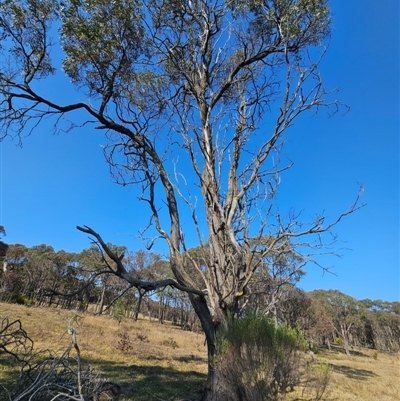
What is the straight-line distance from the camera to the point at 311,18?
5770 millimetres

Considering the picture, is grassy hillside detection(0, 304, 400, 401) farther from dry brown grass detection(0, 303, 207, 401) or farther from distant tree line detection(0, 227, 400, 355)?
distant tree line detection(0, 227, 400, 355)

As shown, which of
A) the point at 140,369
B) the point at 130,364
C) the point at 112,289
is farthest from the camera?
the point at 112,289

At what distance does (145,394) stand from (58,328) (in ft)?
30.2

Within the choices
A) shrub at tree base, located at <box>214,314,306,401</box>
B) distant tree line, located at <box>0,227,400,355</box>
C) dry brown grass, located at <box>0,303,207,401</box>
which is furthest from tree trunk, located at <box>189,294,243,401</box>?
distant tree line, located at <box>0,227,400,355</box>

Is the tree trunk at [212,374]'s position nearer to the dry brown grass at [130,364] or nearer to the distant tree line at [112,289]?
the dry brown grass at [130,364]

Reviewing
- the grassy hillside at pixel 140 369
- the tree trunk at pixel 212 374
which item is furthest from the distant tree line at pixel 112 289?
the tree trunk at pixel 212 374

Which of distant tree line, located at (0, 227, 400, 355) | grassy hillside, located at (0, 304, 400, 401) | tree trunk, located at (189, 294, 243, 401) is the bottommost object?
grassy hillside, located at (0, 304, 400, 401)

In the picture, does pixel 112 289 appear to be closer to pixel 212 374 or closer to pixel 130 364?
pixel 130 364

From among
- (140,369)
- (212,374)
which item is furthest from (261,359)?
(140,369)

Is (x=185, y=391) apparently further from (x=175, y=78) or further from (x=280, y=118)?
(x=175, y=78)

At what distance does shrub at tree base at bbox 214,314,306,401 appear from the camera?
285cm

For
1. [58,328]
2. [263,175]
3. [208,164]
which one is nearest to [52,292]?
[208,164]

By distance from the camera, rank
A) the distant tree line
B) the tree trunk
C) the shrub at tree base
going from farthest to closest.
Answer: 1. the distant tree line
2. the tree trunk
3. the shrub at tree base

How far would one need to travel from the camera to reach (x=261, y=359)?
9.54 feet
